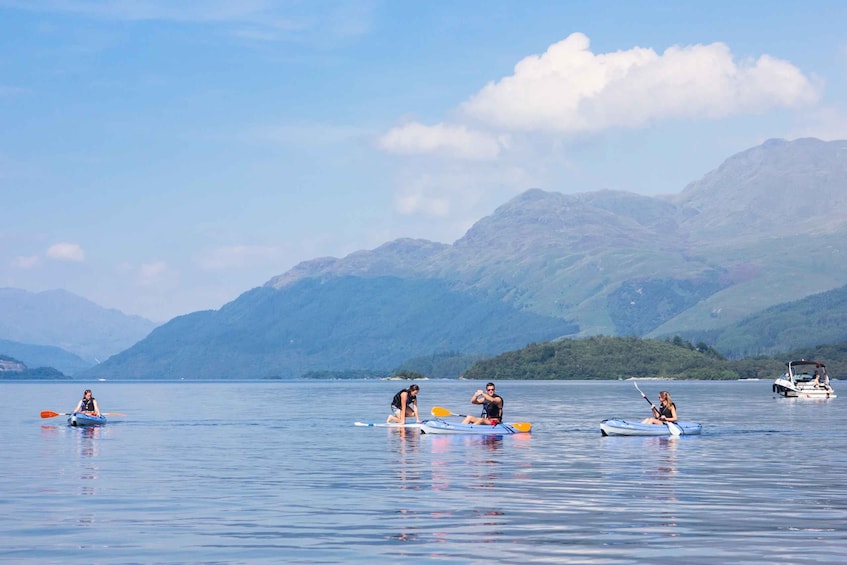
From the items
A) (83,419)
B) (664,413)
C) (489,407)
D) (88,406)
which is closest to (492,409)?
(489,407)

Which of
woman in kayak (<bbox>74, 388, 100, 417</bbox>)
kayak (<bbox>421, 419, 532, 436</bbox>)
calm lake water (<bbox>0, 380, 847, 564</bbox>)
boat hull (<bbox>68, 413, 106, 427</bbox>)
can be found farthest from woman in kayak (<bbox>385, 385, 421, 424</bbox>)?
woman in kayak (<bbox>74, 388, 100, 417</bbox>)

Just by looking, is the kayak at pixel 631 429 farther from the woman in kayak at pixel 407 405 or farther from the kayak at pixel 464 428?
the woman in kayak at pixel 407 405

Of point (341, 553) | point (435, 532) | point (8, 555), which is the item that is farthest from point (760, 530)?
point (8, 555)

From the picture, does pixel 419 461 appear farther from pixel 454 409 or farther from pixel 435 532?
pixel 454 409

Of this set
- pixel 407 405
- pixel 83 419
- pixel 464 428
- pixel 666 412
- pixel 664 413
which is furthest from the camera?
pixel 83 419

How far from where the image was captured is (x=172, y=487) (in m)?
41.4

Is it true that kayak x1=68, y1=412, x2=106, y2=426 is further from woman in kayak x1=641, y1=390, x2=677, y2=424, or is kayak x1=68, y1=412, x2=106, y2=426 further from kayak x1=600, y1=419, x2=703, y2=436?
woman in kayak x1=641, y1=390, x2=677, y2=424

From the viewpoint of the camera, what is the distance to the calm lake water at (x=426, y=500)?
88.7 feet

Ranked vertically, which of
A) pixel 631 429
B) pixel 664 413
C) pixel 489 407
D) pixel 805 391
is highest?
pixel 489 407

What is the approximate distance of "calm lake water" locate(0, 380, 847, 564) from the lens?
2703cm

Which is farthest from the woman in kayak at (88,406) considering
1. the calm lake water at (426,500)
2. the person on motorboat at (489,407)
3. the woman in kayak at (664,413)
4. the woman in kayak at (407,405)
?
the woman in kayak at (664,413)

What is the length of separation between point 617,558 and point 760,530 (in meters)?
5.97

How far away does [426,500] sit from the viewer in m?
37.1

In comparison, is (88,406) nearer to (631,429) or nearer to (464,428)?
(464,428)
